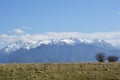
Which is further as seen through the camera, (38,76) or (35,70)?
(35,70)

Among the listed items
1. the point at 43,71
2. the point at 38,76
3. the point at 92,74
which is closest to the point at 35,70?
the point at 43,71

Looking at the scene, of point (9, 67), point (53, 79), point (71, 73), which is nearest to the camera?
point (53, 79)

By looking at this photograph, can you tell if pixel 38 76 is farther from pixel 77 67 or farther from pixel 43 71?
pixel 77 67

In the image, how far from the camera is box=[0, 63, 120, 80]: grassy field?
42625 millimetres

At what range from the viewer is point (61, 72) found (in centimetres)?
4556

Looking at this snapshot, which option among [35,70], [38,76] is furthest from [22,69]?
[38,76]

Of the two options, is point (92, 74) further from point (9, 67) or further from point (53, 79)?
point (9, 67)

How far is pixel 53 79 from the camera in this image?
4178cm

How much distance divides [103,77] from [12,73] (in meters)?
10.1

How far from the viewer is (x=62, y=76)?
4319 cm

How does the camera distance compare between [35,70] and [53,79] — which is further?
[35,70]

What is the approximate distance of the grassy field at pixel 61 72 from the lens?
42.6 meters

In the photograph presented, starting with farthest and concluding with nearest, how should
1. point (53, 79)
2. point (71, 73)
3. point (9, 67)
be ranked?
1. point (9, 67)
2. point (71, 73)
3. point (53, 79)

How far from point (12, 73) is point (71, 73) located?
6579mm
